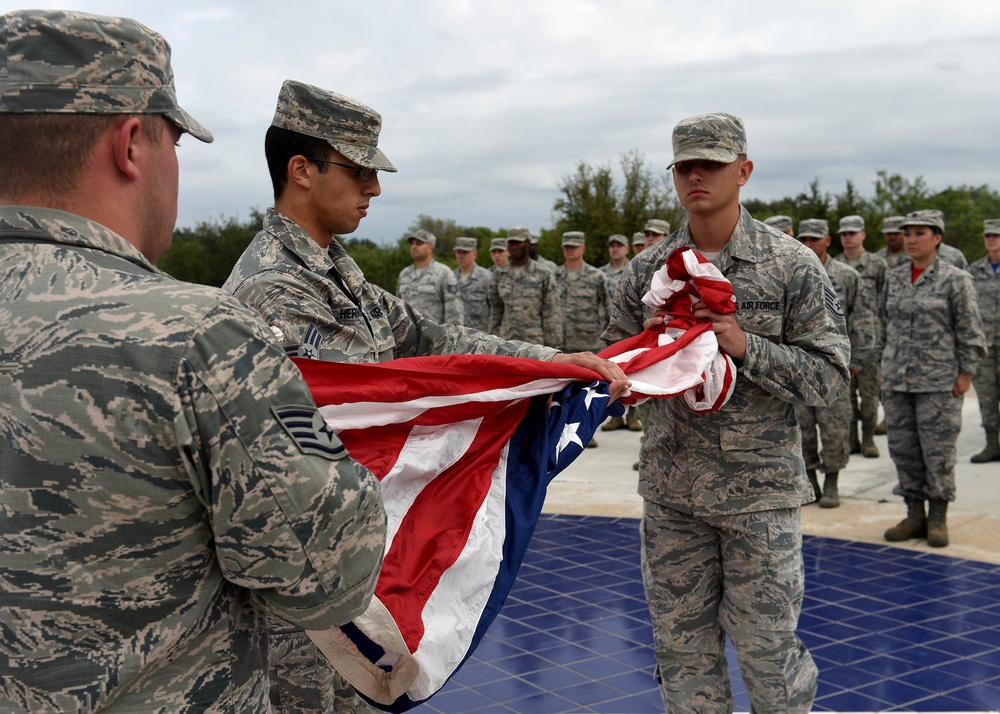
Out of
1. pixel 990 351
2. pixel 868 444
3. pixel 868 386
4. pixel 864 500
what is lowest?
pixel 864 500

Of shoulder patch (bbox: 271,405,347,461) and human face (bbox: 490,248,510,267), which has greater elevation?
human face (bbox: 490,248,510,267)

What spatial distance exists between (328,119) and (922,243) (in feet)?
19.5

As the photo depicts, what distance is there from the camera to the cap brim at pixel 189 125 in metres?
1.62

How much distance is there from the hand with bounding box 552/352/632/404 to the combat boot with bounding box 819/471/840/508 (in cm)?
563

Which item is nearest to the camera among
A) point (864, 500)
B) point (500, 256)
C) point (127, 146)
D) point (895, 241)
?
point (127, 146)

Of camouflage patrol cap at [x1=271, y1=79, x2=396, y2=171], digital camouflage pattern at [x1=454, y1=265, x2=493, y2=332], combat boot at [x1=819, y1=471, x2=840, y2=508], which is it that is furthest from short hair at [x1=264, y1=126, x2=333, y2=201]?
digital camouflage pattern at [x1=454, y1=265, x2=493, y2=332]

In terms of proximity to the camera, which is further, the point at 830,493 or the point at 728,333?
the point at 830,493

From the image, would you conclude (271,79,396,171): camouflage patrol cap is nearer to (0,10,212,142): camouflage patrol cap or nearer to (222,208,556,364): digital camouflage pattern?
(222,208,556,364): digital camouflage pattern

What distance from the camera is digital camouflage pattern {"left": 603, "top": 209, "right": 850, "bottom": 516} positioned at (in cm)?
355

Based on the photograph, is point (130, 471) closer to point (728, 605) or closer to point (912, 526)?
point (728, 605)

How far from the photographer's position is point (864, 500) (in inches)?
336

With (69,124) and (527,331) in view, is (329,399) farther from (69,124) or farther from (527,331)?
(527,331)

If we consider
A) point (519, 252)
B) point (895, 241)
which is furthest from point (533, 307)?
point (895, 241)

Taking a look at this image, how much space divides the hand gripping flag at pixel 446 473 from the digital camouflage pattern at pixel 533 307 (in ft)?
29.6
